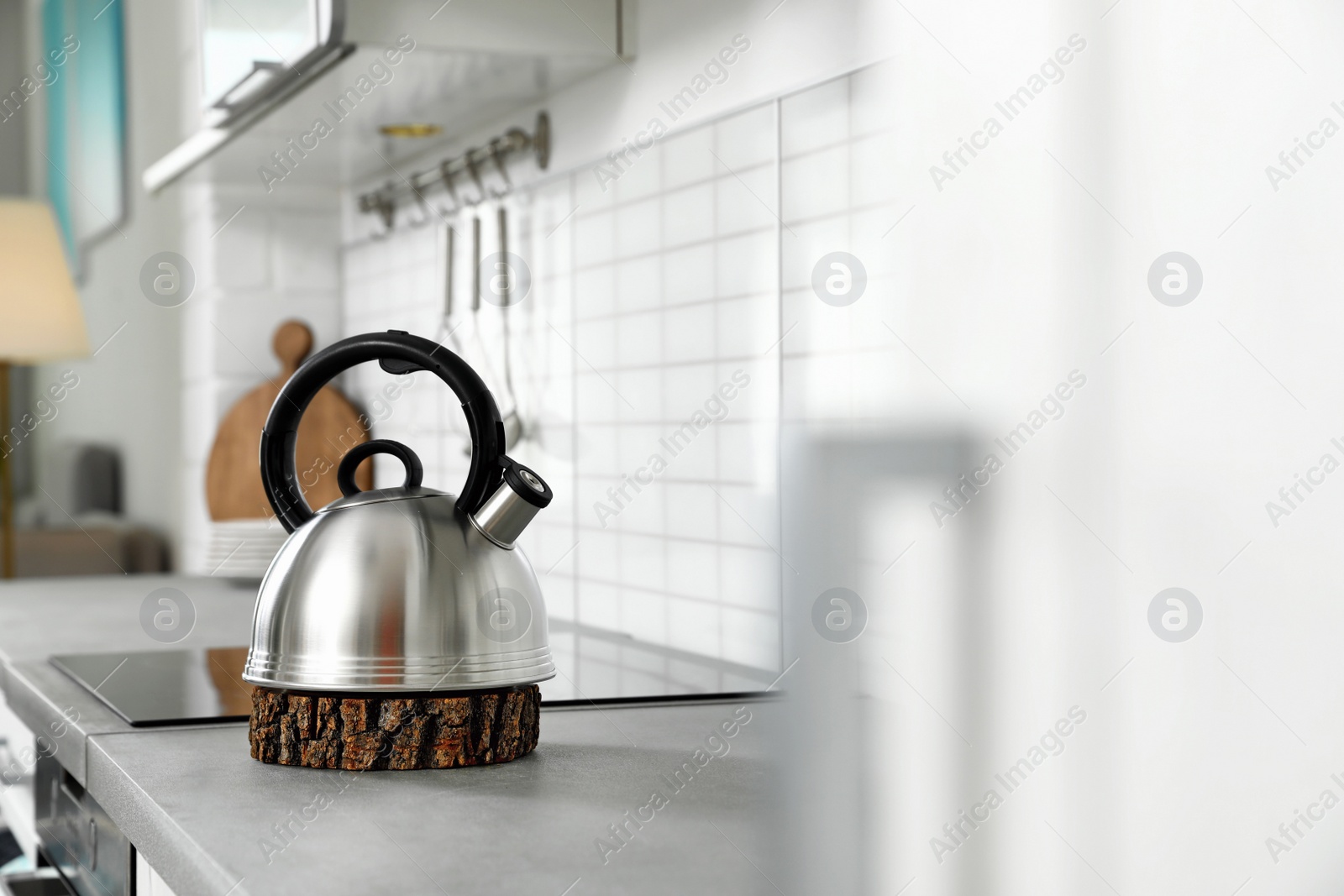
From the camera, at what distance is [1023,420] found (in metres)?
0.31

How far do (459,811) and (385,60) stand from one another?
0.91 meters

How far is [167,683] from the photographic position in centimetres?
114

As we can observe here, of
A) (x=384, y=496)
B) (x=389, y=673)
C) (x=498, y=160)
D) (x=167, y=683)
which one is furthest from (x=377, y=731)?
(x=498, y=160)

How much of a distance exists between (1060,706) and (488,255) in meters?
1.55

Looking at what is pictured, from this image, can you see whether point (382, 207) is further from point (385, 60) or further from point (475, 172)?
point (385, 60)

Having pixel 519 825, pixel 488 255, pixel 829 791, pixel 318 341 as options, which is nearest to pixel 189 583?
pixel 318 341

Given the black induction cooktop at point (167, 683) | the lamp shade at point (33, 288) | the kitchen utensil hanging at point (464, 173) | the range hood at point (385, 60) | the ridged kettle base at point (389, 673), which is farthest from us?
the lamp shade at point (33, 288)

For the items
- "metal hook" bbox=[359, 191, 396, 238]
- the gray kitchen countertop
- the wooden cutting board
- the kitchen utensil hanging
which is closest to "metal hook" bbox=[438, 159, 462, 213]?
the kitchen utensil hanging

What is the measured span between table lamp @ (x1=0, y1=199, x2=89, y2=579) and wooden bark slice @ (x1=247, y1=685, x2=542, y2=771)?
2.09 meters

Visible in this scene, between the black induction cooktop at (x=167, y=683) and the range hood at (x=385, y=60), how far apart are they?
24.0 inches

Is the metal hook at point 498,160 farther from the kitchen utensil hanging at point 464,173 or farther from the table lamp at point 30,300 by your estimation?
the table lamp at point 30,300

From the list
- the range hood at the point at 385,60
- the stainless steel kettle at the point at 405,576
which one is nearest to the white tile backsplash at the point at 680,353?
the range hood at the point at 385,60

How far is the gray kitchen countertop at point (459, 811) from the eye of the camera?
601 millimetres

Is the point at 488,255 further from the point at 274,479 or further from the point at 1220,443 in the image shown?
the point at 1220,443
